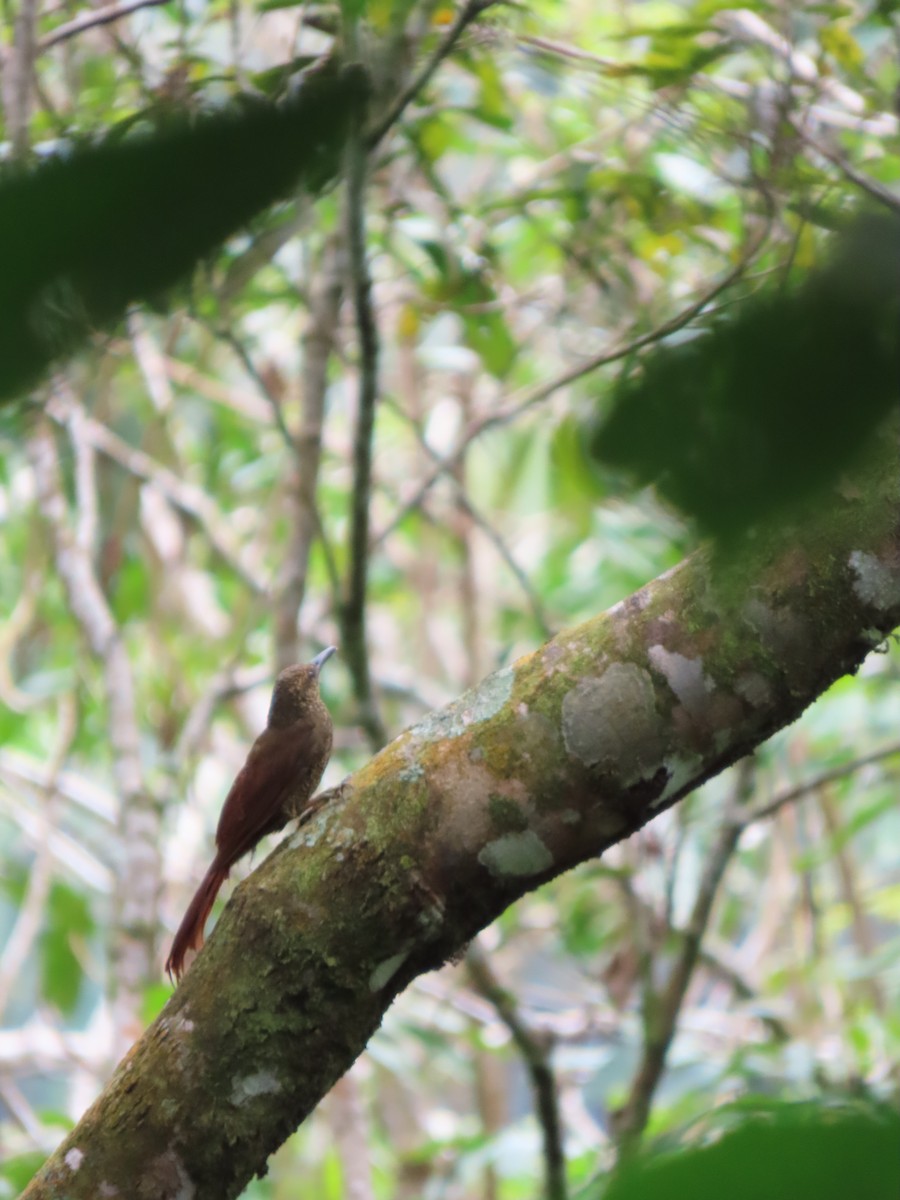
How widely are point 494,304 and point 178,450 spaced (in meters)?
1.87

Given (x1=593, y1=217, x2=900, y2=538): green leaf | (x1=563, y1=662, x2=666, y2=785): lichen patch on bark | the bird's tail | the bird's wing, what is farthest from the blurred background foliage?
(x1=593, y1=217, x2=900, y2=538): green leaf

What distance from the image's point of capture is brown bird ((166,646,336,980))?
172cm

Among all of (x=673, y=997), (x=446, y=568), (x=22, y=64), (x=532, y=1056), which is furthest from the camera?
(x=446, y=568)

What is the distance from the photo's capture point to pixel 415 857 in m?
1.21

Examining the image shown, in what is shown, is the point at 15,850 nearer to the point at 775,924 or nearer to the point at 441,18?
the point at 775,924

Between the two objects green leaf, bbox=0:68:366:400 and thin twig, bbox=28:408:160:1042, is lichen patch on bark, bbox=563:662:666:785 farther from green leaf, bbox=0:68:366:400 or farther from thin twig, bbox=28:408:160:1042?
thin twig, bbox=28:408:160:1042

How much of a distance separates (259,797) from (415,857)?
0.62 meters

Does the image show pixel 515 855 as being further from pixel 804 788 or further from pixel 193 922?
pixel 804 788

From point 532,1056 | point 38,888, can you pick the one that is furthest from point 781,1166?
point 38,888

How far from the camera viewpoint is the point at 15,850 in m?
4.79

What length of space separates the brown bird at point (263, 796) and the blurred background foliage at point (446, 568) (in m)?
0.40

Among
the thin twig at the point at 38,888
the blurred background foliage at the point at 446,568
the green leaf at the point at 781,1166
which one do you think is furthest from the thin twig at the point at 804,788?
the green leaf at the point at 781,1166

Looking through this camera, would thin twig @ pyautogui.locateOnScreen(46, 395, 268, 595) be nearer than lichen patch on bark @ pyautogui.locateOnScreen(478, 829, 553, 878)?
No

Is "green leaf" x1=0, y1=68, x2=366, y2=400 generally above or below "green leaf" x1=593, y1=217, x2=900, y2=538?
above
